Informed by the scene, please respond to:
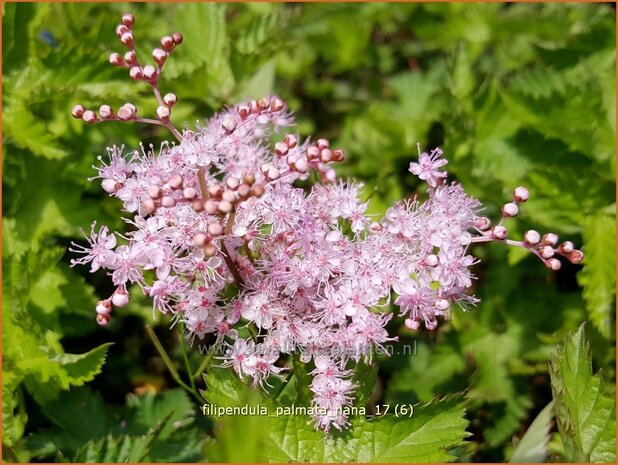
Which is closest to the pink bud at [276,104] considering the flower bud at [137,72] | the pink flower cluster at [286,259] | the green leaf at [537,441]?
the pink flower cluster at [286,259]

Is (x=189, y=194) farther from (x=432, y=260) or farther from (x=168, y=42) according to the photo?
(x=432, y=260)

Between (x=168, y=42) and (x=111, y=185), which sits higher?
(x=168, y=42)

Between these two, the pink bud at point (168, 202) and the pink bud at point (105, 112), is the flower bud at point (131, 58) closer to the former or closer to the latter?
the pink bud at point (105, 112)

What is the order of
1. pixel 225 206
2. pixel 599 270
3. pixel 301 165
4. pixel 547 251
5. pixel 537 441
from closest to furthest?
pixel 225 206, pixel 301 165, pixel 547 251, pixel 537 441, pixel 599 270

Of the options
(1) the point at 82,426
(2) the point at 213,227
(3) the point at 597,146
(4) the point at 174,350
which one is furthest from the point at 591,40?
(1) the point at 82,426

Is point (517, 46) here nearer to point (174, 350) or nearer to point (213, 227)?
point (174, 350)

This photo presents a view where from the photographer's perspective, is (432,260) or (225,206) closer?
(225,206)

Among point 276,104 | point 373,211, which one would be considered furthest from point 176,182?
point 373,211
